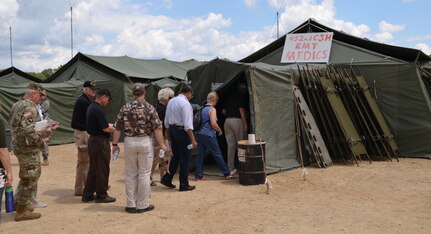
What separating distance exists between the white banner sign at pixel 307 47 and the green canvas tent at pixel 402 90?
0.64 m

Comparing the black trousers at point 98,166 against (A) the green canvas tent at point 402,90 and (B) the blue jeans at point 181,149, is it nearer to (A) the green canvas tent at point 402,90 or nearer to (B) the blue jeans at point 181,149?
(B) the blue jeans at point 181,149

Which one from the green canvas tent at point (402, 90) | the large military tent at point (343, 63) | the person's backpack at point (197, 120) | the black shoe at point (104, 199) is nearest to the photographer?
the black shoe at point (104, 199)

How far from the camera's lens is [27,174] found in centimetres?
530

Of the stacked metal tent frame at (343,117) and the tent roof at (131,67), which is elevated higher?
the tent roof at (131,67)

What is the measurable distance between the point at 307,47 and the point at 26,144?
29.1ft

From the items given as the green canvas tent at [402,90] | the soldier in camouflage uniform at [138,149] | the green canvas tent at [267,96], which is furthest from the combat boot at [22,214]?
the green canvas tent at [402,90]

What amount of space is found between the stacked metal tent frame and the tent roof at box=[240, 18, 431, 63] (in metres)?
1.23

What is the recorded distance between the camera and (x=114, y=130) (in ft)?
19.6

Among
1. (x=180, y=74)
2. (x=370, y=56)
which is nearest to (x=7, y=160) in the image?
(x=370, y=56)

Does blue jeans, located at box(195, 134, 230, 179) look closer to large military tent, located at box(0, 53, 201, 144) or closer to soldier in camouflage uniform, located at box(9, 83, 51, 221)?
soldier in camouflage uniform, located at box(9, 83, 51, 221)

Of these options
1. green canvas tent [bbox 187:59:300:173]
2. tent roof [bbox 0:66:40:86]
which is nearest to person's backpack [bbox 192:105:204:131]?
green canvas tent [bbox 187:59:300:173]

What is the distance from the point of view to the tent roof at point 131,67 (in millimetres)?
18078

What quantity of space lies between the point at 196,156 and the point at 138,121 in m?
3.15

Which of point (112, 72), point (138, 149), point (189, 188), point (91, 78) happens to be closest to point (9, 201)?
point (138, 149)
